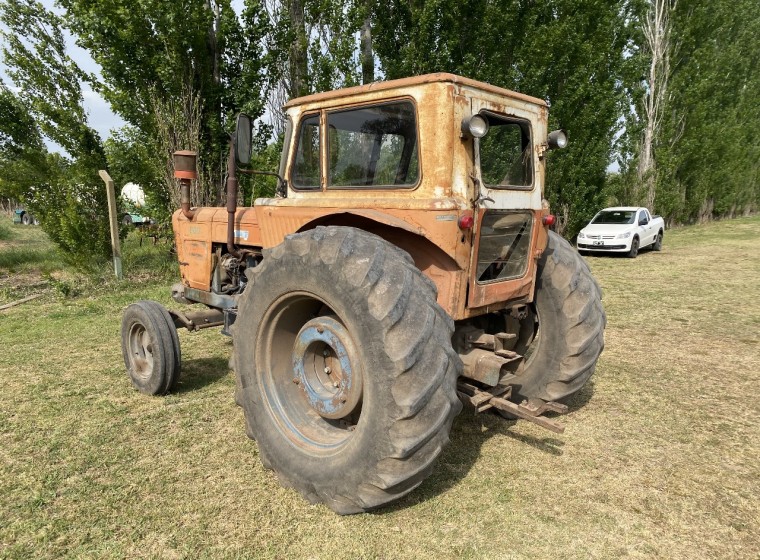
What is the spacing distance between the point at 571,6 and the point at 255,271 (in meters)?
12.8

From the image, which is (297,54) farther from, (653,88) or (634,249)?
(653,88)

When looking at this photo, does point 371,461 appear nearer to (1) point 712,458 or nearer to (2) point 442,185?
(2) point 442,185

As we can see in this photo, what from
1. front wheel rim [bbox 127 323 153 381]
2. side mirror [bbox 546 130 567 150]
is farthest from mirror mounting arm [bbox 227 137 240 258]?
side mirror [bbox 546 130 567 150]

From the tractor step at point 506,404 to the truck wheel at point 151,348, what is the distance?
2254 mm

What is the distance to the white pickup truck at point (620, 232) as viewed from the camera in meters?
14.0

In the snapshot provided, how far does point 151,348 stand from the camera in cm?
400

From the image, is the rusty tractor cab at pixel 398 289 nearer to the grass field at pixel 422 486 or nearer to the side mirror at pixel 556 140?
the side mirror at pixel 556 140

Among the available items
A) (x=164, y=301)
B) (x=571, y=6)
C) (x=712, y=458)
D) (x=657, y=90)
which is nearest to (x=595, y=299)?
(x=712, y=458)

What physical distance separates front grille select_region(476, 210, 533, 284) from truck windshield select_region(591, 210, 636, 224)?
13045 mm

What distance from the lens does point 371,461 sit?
236cm

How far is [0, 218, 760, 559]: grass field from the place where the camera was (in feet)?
7.89

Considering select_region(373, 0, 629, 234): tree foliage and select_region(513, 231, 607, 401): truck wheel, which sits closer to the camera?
select_region(513, 231, 607, 401): truck wheel

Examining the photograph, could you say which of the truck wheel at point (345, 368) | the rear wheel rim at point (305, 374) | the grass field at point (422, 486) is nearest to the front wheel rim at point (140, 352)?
the grass field at point (422, 486)

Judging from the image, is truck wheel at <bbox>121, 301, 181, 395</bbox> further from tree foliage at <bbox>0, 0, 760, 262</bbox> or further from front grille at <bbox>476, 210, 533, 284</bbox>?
tree foliage at <bbox>0, 0, 760, 262</bbox>
